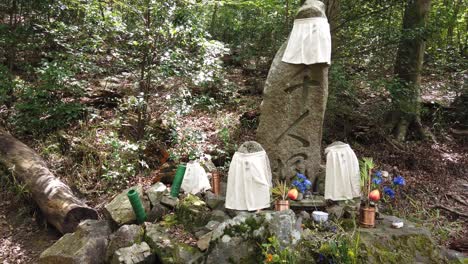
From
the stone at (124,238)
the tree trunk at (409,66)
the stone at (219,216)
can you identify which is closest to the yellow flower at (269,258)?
the stone at (219,216)

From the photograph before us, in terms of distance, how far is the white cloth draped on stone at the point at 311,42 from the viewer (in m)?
4.56

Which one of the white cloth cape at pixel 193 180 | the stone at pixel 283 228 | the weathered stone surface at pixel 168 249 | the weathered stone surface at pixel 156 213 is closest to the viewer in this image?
the stone at pixel 283 228

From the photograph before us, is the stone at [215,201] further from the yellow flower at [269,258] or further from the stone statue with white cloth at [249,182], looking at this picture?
the yellow flower at [269,258]

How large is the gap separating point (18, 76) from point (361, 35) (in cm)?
761

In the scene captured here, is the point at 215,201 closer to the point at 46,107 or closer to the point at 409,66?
the point at 46,107

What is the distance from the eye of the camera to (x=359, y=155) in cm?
724

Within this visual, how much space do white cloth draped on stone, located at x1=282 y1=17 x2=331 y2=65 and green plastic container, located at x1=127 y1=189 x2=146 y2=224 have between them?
2.68 meters

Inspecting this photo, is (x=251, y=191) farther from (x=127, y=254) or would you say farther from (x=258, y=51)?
(x=258, y=51)

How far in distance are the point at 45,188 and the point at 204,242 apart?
2.91 meters

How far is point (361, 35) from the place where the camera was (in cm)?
741

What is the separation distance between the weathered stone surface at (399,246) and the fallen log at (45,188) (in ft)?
11.9

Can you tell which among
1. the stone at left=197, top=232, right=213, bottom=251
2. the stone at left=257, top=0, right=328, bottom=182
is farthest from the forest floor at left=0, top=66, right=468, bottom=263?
the stone at left=197, top=232, right=213, bottom=251

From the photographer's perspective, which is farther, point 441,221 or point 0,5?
point 0,5

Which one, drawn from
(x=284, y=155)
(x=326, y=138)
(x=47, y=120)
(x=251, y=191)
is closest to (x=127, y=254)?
(x=251, y=191)
